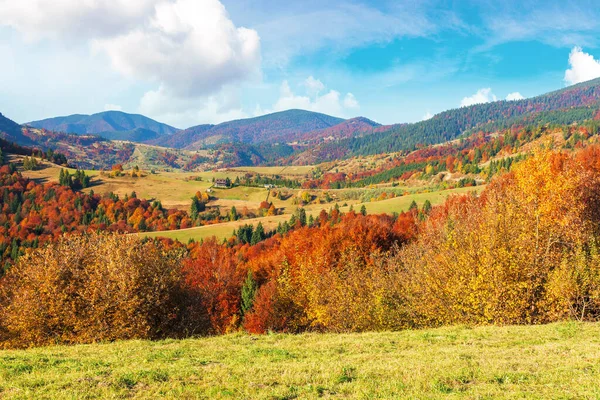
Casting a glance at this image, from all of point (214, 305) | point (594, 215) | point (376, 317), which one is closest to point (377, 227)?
point (214, 305)

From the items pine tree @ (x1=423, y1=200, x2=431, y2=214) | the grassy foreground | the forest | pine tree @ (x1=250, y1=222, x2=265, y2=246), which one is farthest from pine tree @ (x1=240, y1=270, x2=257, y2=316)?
pine tree @ (x1=423, y1=200, x2=431, y2=214)

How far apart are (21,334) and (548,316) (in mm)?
44838

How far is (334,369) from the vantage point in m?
16.0

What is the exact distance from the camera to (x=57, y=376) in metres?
15.7

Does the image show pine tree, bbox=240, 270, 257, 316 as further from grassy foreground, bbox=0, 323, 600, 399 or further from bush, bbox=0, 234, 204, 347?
grassy foreground, bbox=0, 323, 600, 399

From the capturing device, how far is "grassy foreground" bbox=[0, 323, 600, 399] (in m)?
13.2

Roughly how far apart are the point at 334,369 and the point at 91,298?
26.0 m

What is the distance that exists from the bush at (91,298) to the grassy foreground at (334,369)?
29.8 feet

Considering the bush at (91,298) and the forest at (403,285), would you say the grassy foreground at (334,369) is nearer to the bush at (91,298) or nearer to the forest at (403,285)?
the forest at (403,285)

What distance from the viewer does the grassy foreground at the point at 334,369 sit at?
13.2m

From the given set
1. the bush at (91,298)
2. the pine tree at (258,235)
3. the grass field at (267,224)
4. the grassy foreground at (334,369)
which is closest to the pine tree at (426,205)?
the grass field at (267,224)

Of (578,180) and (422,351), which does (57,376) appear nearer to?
(422,351)

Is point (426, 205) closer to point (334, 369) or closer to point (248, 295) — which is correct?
point (248, 295)

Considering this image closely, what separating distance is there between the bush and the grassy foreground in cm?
909
